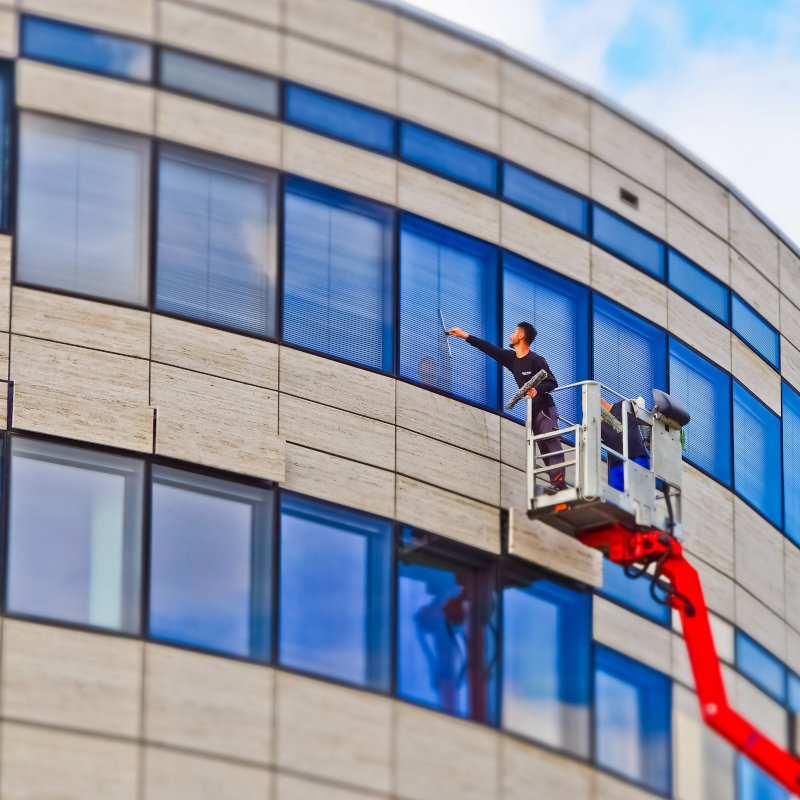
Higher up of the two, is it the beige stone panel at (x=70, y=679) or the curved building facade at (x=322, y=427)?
the curved building facade at (x=322, y=427)

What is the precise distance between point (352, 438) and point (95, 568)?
3795 millimetres

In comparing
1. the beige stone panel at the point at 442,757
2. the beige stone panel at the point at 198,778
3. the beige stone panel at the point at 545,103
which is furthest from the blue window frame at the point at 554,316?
the beige stone panel at the point at 198,778

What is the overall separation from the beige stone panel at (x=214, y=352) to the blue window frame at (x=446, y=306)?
76.4 inches

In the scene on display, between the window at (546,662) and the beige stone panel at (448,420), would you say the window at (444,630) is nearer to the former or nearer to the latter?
the window at (546,662)

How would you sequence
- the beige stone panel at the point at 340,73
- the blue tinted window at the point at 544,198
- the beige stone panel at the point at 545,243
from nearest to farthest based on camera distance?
1. the beige stone panel at the point at 340,73
2. the beige stone panel at the point at 545,243
3. the blue tinted window at the point at 544,198

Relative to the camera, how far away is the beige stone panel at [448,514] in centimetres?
2595

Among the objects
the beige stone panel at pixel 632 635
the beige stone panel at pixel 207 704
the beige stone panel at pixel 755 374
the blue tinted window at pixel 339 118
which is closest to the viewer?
the beige stone panel at pixel 207 704

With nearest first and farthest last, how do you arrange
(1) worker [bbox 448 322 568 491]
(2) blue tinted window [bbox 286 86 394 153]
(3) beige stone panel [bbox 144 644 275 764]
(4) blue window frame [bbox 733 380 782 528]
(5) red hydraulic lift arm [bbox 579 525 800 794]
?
(3) beige stone panel [bbox 144 644 275 764], (5) red hydraulic lift arm [bbox 579 525 800 794], (1) worker [bbox 448 322 568 491], (2) blue tinted window [bbox 286 86 394 153], (4) blue window frame [bbox 733 380 782 528]

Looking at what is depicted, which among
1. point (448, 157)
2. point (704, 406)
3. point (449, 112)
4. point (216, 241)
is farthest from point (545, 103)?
→ point (216, 241)

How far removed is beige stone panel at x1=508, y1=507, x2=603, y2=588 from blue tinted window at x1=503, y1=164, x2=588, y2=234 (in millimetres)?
4408

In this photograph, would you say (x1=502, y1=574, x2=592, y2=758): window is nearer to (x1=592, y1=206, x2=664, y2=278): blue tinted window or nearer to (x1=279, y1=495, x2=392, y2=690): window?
(x1=279, y1=495, x2=392, y2=690): window

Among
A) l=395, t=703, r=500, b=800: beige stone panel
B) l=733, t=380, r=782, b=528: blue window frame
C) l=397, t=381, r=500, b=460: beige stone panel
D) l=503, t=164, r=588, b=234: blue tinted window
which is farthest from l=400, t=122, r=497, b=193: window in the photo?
l=395, t=703, r=500, b=800: beige stone panel

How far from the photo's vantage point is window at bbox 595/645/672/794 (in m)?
26.4

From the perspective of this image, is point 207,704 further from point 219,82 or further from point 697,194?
point 697,194
